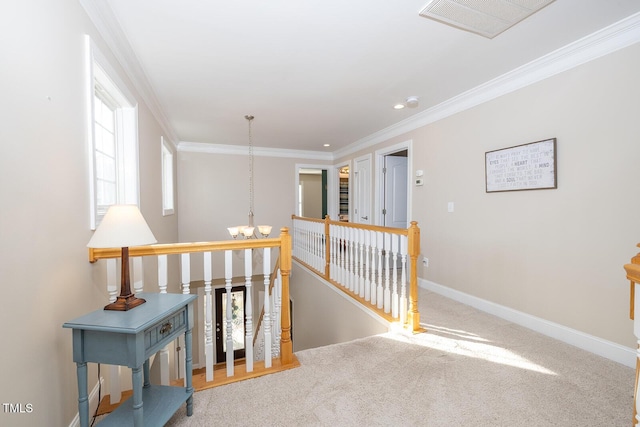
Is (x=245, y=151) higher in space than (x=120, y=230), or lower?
higher

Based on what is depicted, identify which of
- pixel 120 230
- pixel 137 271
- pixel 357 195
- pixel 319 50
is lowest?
pixel 137 271

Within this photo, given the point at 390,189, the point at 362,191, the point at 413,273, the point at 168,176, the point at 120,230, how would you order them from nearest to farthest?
the point at 120,230 → the point at 413,273 → the point at 168,176 → the point at 390,189 → the point at 362,191

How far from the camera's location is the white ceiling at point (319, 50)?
1936mm

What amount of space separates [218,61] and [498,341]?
347 cm

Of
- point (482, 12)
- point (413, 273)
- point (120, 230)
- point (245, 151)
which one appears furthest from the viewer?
point (245, 151)

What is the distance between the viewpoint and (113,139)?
2.62 meters

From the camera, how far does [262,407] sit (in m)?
1.67

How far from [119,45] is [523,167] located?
12.0ft

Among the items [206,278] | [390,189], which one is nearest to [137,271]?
[206,278]

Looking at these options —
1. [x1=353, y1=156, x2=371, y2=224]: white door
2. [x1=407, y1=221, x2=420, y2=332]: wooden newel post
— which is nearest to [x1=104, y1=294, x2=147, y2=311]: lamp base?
[x1=407, y1=221, x2=420, y2=332]: wooden newel post

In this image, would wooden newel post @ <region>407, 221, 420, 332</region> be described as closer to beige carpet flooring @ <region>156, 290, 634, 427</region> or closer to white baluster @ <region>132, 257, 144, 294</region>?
beige carpet flooring @ <region>156, 290, 634, 427</region>

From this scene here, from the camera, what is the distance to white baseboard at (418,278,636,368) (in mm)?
2102

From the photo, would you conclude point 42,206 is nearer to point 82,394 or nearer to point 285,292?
point 82,394

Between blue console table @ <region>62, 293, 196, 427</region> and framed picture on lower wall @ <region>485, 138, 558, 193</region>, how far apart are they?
10.00ft
